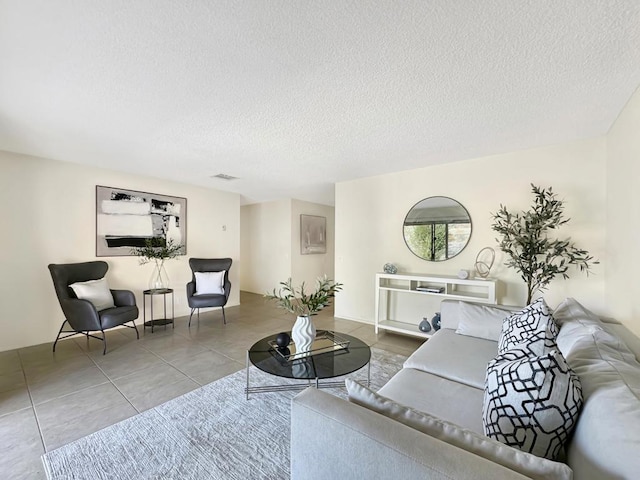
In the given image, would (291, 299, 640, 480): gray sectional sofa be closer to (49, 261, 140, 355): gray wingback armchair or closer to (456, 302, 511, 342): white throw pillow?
(456, 302, 511, 342): white throw pillow

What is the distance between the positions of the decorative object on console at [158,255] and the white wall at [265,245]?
2.32 m

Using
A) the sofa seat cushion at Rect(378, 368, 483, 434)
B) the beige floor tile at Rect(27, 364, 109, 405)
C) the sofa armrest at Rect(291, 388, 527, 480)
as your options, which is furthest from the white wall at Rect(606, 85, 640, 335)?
the beige floor tile at Rect(27, 364, 109, 405)

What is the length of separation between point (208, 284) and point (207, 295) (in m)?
0.20

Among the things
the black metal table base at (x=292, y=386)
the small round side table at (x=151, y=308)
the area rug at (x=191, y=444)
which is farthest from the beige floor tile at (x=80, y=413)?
the small round side table at (x=151, y=308)

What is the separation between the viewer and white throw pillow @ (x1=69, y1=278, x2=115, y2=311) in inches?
125

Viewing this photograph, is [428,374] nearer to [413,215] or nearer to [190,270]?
[413,215]

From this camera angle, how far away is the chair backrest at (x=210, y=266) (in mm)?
4543

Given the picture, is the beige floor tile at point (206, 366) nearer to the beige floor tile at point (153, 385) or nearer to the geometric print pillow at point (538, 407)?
the beige floor tile at point (153, 385)

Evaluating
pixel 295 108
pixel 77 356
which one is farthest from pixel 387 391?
pixel 77 356

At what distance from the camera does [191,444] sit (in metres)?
1.65

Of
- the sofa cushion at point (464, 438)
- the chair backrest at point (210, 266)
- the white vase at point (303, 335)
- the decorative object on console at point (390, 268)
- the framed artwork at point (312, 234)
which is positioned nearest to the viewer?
the sofa cushion at point (464, 438)

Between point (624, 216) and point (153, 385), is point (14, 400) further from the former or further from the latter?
point (624, 216)

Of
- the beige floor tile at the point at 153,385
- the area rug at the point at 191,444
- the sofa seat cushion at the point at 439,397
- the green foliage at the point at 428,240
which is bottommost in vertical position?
the beige floor tile at the point at 153,385

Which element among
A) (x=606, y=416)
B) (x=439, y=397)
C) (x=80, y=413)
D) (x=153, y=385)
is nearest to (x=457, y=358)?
(x=439, y=397)
